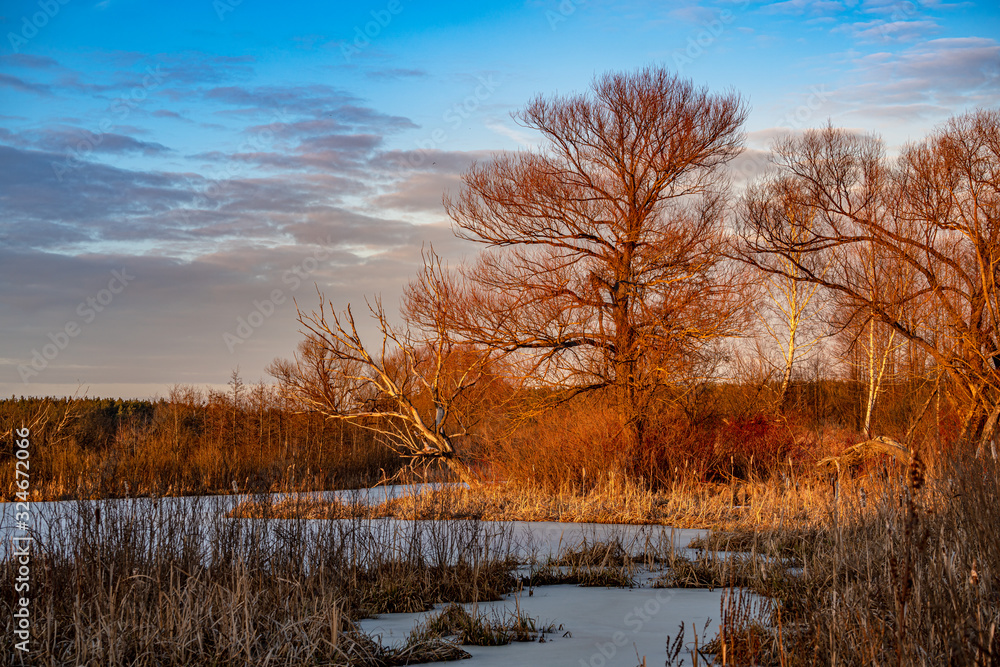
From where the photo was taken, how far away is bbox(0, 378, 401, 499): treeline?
14.7m

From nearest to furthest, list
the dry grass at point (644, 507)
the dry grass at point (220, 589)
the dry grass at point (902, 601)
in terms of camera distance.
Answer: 1. the dry grass at point (902, 601)
2. the dry grass at point (220, 589)
3. the dry grass at point (644, 507)

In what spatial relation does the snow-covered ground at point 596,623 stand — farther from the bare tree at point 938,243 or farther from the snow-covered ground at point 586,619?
the bare tree at point 938,243

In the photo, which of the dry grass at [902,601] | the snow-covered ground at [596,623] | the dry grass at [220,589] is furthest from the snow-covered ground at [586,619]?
the dry grass at [902,601]

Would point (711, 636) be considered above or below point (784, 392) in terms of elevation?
below

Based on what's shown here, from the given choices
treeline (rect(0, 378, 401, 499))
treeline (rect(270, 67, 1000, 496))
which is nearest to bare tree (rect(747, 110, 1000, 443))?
treeline (rect(270, 67, 1000, 496))

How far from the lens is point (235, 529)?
5805 millimetres

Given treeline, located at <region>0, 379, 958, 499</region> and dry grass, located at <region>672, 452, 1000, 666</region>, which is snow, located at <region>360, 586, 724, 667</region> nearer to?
dry grass, located at <region>672, 452, 1000, 666</region>

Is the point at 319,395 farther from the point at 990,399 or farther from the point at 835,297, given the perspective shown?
the point at 990,399

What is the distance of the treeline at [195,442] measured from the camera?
48.2 feet

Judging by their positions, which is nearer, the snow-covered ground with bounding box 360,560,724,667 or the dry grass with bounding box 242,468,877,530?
the snow-covered ground with bounding box 360,560,724,667

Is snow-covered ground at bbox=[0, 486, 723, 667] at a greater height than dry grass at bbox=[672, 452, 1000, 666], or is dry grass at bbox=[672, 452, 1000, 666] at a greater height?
dry grass at bbox=[672, 452, 1000, 666]

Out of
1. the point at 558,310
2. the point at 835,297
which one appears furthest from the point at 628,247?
the point at 835,297

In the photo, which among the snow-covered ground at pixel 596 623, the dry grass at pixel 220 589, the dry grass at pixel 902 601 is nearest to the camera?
the dry grass at pixel 902 601

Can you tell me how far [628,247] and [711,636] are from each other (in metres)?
12.7
